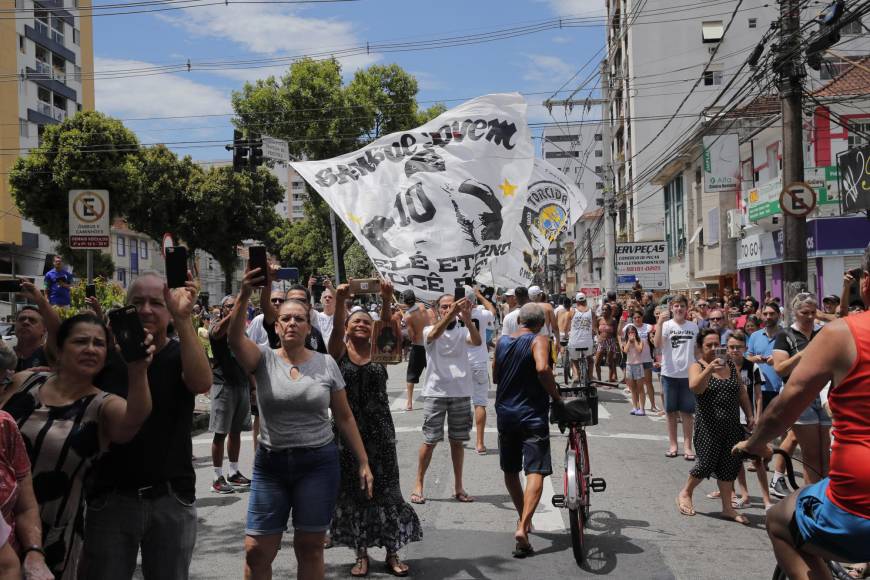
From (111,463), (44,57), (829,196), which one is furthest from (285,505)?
(44,57)

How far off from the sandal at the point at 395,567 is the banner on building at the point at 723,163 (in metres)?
27.7

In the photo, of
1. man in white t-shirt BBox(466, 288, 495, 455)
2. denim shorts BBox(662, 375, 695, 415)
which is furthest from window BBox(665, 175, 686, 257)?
denim shorts BBox(662, 375, 695, 415)

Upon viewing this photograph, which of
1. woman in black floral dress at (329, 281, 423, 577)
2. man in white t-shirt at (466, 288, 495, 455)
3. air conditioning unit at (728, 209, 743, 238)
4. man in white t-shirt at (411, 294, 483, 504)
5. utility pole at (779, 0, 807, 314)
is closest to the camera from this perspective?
woman in black floral dress at (329, 281, 423, 577)

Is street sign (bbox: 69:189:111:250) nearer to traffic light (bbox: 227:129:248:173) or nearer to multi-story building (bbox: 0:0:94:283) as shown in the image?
traffic light (bbox: 227:129:248:173)

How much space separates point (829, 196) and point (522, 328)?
19.5 metres

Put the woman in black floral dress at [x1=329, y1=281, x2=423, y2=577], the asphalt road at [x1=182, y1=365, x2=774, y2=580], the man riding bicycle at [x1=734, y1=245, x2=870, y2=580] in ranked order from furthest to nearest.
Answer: the asphalt road at [x1=182, y1=365, x2=774, y2=580], the woman in black floral dress at [x1=329, y1=281, x2=423, y2=577], the man riding bicycle at [x1=734, y1=245, x2=870, y2=580]

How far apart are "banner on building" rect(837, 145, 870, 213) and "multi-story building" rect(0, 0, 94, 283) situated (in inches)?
1372

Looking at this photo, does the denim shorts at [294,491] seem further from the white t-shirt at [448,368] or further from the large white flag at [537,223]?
the large white flag at [537,223]

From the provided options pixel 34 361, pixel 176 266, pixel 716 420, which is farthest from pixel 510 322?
pixel 176 266

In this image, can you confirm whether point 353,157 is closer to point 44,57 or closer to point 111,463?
point 111,463

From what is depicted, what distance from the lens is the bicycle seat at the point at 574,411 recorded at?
608 cm

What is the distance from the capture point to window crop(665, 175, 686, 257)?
41.0m

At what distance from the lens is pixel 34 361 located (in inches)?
253

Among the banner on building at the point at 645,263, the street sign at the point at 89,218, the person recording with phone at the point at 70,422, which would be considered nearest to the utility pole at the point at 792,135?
the street sign at the point at 89,218
